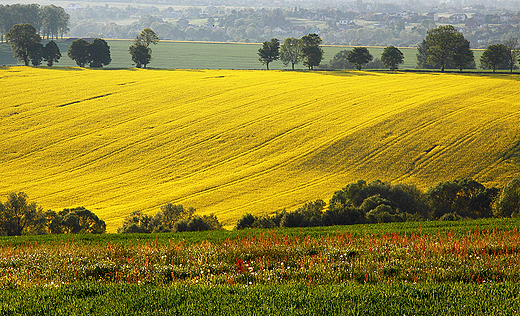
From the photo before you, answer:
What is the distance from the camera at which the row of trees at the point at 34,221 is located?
1038 inches

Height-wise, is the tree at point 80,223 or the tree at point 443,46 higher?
the tree at point 443,46

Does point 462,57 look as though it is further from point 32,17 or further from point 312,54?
point 32,17

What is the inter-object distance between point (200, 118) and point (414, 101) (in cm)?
3029

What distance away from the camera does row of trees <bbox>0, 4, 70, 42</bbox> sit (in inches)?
5655

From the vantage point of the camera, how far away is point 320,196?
118 feet

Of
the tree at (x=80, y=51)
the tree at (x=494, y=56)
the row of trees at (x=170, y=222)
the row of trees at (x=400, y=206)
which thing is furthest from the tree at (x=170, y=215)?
the tree at (x=80, y=51)

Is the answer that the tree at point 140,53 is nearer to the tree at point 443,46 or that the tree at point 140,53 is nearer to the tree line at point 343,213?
the tree at point 443,46

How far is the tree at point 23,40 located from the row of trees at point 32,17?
56291 millimetres

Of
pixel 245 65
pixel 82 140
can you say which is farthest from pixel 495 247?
pixel 245 65

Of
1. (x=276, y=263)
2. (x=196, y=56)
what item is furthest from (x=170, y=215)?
(x=196, y=56)

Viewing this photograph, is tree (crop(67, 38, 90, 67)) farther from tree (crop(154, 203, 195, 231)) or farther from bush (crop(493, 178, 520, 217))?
bush (crop(493, 178, 520, 217))

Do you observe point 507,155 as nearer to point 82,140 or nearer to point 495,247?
point 495,247

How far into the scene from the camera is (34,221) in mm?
26578

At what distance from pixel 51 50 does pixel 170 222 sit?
8550 centimetres
